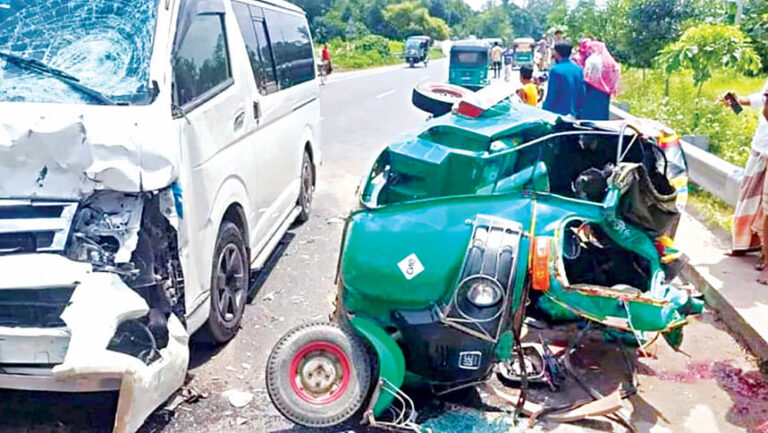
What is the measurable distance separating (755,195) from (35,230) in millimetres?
5360

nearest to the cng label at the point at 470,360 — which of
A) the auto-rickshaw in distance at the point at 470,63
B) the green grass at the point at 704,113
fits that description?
the green grass at the point at 704,113

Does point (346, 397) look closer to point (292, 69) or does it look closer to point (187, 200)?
point (187, 200)

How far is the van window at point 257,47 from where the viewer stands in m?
5.16

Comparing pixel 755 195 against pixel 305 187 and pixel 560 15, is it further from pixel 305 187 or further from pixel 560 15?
pixel 560 15

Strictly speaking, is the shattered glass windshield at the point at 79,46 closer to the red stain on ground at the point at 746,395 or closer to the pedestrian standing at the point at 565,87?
the red stain on ground at the point at 746,395

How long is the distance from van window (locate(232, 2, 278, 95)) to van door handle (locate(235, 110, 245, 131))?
1.72 ft

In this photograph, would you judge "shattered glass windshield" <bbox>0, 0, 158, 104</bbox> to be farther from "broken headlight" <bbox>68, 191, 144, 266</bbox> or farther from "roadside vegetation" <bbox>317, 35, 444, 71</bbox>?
"roadside vegetation" <bbox>317, 35, 444, 71</bbox>

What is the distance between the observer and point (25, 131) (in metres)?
3.29

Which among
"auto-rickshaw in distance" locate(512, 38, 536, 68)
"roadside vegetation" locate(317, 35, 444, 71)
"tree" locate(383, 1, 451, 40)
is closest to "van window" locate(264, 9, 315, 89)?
"roadside vegetation" locate(317, 35, 444, 71)

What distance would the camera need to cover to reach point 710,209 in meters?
7.68

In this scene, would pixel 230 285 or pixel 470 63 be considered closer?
pixel 230 285

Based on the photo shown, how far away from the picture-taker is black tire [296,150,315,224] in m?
7.04

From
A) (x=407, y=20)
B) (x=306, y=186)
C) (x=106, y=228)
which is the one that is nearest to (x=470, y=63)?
(x=306, y=186)

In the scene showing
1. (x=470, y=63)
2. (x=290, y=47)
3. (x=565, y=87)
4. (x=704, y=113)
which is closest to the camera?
(x=290, y=47)
